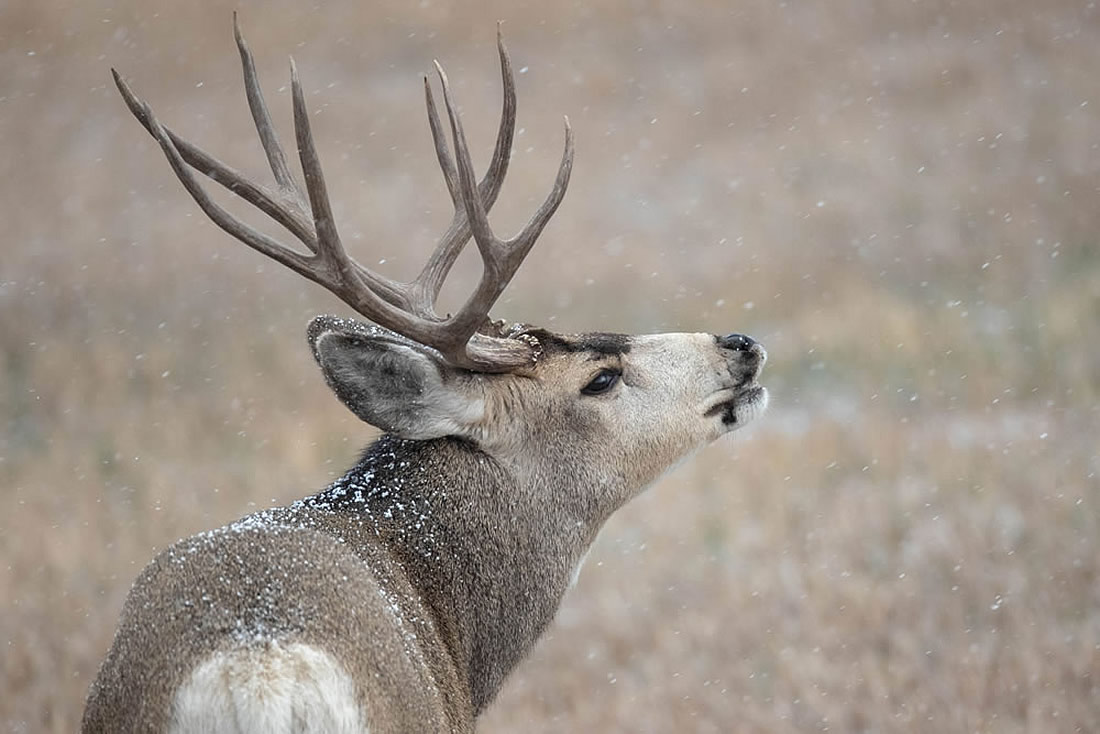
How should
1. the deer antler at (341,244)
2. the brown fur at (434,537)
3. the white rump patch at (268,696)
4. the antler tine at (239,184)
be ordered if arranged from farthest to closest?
the antler tine at (239,184)
the deer antler at (341,244)
the brown fur at (434,537)
the white rump patch at (268,696)

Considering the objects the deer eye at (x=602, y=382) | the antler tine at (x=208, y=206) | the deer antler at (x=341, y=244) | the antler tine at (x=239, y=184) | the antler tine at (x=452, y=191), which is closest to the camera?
the antler tine at (x=208, y=206)

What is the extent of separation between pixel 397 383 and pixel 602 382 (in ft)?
2.56

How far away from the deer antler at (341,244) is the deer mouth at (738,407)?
2.32 feet

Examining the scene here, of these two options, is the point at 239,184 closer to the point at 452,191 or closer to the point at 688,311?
the point at 452,191

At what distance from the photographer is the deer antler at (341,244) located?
14.6 feet

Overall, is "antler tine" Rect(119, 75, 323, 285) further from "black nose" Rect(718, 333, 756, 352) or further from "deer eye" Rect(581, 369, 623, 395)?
"black nose" Rect(718, 333, 756, 352)

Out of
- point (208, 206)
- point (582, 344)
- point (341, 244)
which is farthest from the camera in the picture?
point (582, 344)

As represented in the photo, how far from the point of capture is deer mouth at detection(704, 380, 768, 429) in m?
5.06

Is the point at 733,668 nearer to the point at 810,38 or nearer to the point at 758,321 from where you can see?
the point at 758,321

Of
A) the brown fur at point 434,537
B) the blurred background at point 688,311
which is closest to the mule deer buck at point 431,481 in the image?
the brown fur at point 434,537

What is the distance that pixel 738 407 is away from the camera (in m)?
5.07

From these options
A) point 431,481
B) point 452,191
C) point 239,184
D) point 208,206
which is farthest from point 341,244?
point 452,191

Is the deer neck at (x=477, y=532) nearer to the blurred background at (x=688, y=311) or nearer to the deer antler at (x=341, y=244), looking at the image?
the deer antler at (x=341, y=244)

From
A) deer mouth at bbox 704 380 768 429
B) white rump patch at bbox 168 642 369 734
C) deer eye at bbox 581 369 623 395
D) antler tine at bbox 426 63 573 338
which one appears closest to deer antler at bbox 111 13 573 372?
antler tine at bbox 426 63 573 338
